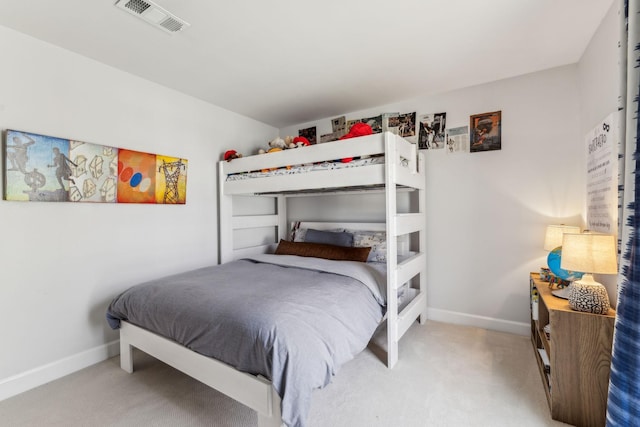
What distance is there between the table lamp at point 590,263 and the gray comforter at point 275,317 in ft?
3.62

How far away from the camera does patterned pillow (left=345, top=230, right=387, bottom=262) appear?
9.01 feet

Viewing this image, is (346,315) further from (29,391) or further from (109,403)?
(29,391)

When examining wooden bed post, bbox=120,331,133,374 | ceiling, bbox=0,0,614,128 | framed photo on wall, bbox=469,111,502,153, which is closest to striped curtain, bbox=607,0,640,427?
ceiling, bbox=0,0,614,128

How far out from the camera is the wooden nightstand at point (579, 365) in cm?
138

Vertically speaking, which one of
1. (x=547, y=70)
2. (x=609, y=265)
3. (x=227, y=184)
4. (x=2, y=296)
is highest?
(x=547, y=70)

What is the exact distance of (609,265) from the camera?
4.62 ft

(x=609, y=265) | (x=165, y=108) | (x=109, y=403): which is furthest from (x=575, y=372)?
(x=165, y=108)

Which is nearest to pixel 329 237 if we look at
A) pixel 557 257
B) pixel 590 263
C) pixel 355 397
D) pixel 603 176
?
pixel 355 397

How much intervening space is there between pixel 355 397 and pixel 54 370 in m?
2.02

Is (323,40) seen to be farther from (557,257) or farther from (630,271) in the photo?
(557,257)

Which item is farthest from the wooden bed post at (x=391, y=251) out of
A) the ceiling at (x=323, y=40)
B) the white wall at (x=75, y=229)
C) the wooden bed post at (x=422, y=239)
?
the white wall at (x=75, y=229)

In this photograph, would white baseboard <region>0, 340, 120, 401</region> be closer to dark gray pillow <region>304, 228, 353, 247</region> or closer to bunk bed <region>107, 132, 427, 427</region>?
bunk bed <region>107, 132, 427, 427</region>

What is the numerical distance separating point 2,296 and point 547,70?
13.8ft

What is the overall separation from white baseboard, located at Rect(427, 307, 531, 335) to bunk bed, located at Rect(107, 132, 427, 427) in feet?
0.57
